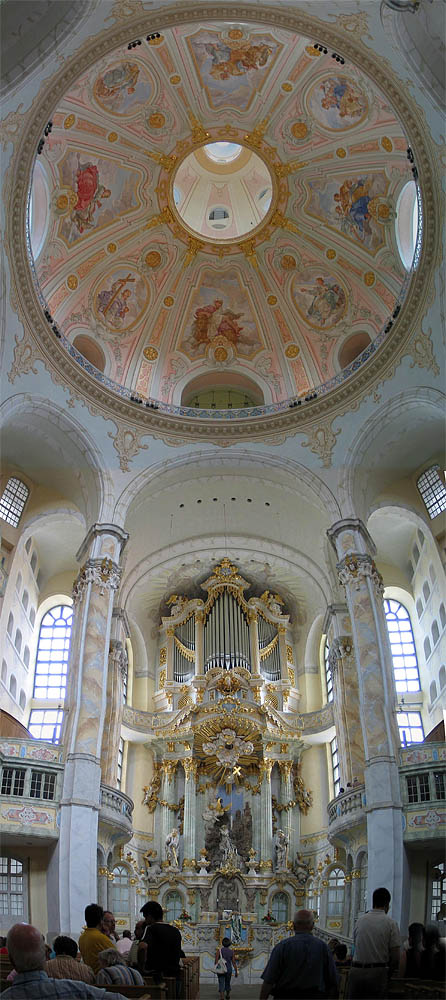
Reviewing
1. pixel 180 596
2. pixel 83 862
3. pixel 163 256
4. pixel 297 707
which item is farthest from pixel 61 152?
pixel 297 707

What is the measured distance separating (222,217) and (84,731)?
19573 mm

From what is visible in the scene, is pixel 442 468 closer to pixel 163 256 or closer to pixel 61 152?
pixel 163 256

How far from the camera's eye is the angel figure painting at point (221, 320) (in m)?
28.4

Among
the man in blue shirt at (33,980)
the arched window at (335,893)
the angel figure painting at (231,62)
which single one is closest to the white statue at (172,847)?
the arched window at (335,893)

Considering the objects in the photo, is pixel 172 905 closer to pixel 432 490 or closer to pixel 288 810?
pixel 288 810

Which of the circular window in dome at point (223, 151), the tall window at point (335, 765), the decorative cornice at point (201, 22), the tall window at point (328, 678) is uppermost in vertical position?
the circular window in dome at point (223, 151)

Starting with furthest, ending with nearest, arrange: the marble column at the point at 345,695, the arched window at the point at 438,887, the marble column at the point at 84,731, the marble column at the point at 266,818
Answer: the marble column at the point at 266,818 < the marble column at the point at 345,695 < the arched window at the point at 438,887 < the marble column at the point at 84,731

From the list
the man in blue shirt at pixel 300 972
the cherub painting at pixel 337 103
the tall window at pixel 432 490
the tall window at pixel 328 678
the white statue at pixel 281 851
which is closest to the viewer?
the man in blue shirt at pixel 300 972

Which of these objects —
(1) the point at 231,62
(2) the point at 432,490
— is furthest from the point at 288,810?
(1) the point at 231,62

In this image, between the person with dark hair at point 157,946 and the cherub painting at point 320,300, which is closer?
the person with dark hair at point 157,946

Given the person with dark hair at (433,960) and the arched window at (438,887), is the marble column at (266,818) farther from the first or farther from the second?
the person with dark hair at (433,960)

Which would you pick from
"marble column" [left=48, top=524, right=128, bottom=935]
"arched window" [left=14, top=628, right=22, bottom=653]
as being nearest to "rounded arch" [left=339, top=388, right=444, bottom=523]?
"marble column" [left=48, top=524, right=128, bottom=935]

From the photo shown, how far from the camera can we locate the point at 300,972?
213 inches

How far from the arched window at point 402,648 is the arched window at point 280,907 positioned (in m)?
8.40
